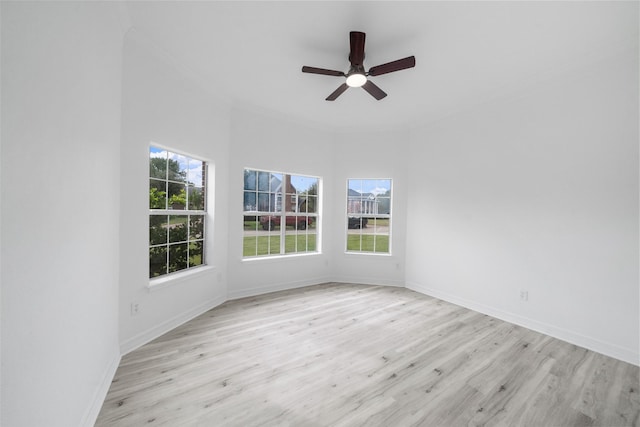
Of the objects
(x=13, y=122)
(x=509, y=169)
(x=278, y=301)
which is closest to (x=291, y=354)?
(x=278, y=301)

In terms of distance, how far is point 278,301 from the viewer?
3.75 meters

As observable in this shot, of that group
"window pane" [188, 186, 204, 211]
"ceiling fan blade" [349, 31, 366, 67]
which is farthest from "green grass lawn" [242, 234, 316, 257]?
"ceiling fan blade" [349, 31, 366, 67]

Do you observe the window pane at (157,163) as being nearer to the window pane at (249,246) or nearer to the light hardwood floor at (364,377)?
the window pane at (249,246)

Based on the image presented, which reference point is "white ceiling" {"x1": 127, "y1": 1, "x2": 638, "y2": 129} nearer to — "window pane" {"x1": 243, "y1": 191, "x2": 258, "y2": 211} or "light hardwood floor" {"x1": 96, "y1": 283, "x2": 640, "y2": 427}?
"window pane" {"x1": 243, "y1": 191, "x2": 258, "y2": 211}

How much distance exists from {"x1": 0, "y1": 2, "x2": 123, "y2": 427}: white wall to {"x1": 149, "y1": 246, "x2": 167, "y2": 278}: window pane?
2.64 feet

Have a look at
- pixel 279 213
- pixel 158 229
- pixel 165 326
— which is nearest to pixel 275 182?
pixel 279 213

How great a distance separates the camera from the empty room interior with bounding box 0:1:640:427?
1216 millimetres

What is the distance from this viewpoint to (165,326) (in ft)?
8.97

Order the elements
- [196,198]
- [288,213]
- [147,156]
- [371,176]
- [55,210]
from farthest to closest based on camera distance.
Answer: [371,176], [288,213], [196,198], [147,156], [55,210]

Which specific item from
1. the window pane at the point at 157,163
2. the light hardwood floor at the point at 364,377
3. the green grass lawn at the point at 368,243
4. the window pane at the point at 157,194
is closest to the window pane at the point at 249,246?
the light hardwood floor at the point at 364,377

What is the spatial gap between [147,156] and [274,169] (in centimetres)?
195

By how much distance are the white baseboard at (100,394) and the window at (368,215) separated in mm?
3666

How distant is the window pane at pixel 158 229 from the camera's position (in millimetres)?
2684

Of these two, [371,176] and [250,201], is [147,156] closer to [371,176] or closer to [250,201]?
[250,201]
